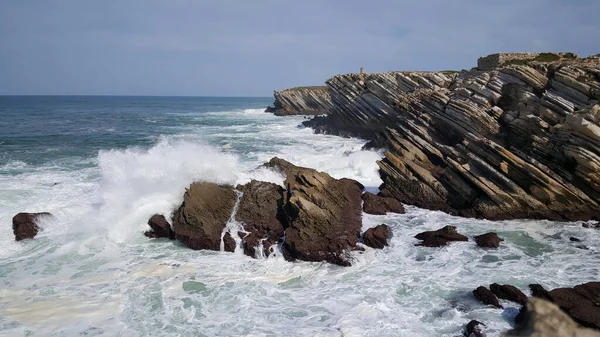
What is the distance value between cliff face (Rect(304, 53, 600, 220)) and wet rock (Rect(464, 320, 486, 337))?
9077 mm

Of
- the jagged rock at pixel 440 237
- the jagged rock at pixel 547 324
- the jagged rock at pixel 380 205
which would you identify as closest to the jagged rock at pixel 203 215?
the jagged rock at pixel 380 205

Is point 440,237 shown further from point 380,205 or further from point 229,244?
point 229,244

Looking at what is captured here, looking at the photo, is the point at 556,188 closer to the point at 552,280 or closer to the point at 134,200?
the point at 552,280

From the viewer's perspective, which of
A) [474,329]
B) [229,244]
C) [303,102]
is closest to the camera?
[474,329]

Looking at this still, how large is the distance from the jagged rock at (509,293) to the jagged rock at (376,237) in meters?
4.33

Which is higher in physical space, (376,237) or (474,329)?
(376,237)

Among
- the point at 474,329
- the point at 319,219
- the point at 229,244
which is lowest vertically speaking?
the point at 474,329

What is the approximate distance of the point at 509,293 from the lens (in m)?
11.3

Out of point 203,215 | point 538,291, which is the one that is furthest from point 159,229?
point 538,291

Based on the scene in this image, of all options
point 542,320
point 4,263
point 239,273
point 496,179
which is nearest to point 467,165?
point 496,179

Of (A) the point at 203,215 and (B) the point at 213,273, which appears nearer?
(B) the point at 213,273

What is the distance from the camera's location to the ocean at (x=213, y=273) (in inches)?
419

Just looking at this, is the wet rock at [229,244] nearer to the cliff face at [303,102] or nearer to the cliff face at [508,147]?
the cliff face at [508,147]

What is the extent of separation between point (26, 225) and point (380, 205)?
14627mm
